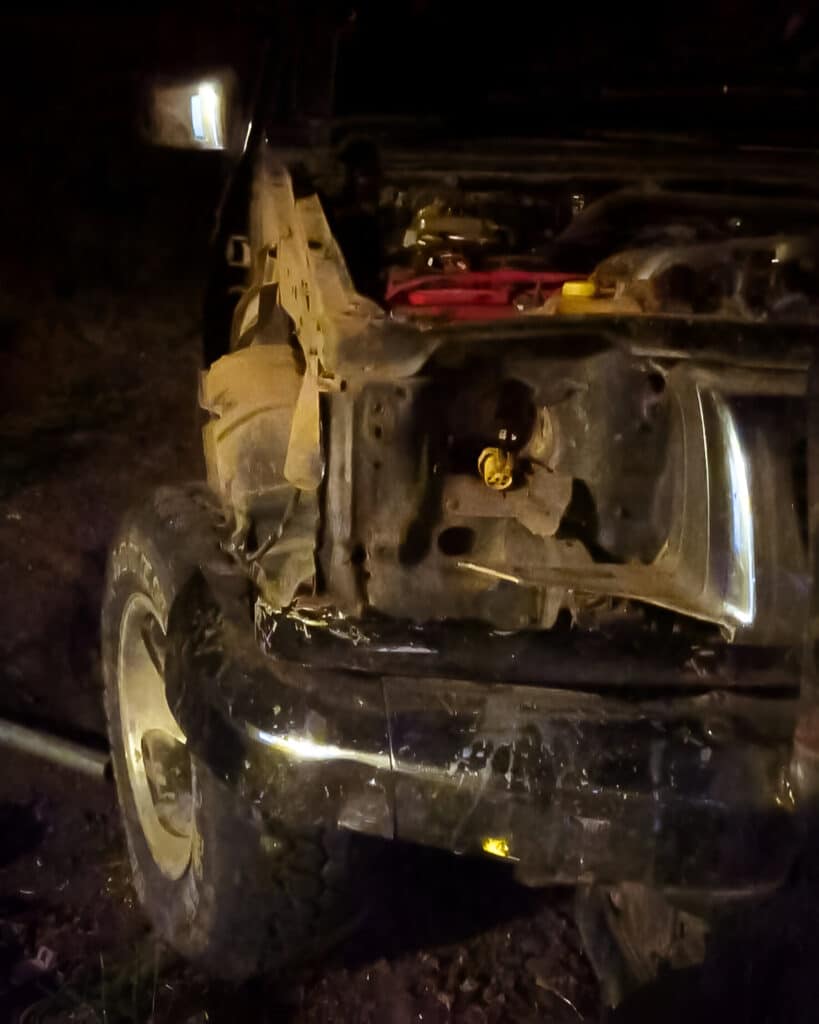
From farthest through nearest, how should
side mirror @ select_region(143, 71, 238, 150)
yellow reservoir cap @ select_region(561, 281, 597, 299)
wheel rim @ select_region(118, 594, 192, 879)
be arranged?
side mirror @ select_region(143, 71, 238, 150) < wheel rim @ select_region(118, 594, 192, 879) < yellow reservoir cap @ select_region(561, 281, 597, 299)

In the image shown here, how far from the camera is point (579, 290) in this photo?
5.15 ft

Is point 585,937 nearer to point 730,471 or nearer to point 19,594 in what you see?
point 730,471

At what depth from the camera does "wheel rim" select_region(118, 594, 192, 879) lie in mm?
2162

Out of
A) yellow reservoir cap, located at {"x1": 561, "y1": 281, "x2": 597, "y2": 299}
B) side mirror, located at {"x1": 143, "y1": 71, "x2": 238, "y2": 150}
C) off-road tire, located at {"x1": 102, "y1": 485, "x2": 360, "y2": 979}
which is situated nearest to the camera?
yellow reservoir cap, located at {"x1": 561, "y1": 281, "x2": 597, "y2": 299}

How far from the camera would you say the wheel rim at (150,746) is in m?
2.16

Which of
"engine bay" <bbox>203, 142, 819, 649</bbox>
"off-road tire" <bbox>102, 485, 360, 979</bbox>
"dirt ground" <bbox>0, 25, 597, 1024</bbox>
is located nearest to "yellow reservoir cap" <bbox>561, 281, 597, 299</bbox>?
"engine bay" <bbox>203, 142, 819, 649</bbox>

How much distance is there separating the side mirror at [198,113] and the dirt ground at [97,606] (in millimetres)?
1097

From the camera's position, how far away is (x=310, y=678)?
145 centimetres

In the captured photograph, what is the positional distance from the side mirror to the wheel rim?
109 centimetres

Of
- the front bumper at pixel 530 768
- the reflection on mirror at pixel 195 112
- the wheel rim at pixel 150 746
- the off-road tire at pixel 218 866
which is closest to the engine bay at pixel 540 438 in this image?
the front bumper at pixel 530 768

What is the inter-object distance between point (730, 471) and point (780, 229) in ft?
2.19

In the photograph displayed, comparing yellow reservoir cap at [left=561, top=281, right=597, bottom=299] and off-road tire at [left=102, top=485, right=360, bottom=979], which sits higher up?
yellow reservoir cap at [left=561, top=281, right=597, bottom=299]

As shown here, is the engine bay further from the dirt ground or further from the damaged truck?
the dirt ground

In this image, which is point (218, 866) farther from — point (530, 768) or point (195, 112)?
point (195, 112)
